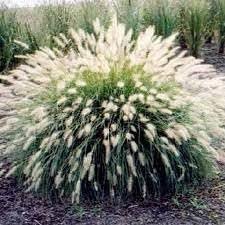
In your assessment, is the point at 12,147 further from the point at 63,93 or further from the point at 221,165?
the point at 221,165

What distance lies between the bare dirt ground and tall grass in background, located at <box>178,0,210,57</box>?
385 cm

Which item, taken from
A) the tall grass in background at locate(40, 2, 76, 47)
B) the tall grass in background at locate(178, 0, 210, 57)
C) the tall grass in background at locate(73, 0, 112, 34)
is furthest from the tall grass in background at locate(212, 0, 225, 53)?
the tall grass in background at locate(40, 2, 76, 47)

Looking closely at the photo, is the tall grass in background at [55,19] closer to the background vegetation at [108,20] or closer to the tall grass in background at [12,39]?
the background vegetation at [108,20]

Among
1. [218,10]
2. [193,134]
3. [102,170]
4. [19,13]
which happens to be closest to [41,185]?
[102,170]

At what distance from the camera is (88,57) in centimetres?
440

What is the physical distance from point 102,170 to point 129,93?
580 mm

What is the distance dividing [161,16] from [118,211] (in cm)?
410

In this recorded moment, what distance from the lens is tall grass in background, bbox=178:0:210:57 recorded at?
7898 millimetres

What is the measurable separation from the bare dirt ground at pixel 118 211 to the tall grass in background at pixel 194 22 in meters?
3.85

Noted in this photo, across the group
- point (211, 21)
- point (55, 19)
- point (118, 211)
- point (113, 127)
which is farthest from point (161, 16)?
point (118, 211)

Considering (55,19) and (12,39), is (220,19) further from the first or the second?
(12,39)

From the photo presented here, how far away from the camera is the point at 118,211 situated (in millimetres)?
4219

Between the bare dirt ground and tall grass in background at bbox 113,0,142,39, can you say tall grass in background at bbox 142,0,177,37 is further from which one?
the bare dirt ground

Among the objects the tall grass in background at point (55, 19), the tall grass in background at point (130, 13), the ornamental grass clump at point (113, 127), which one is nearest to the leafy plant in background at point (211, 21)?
the tall grass in background at point (130, 13)
